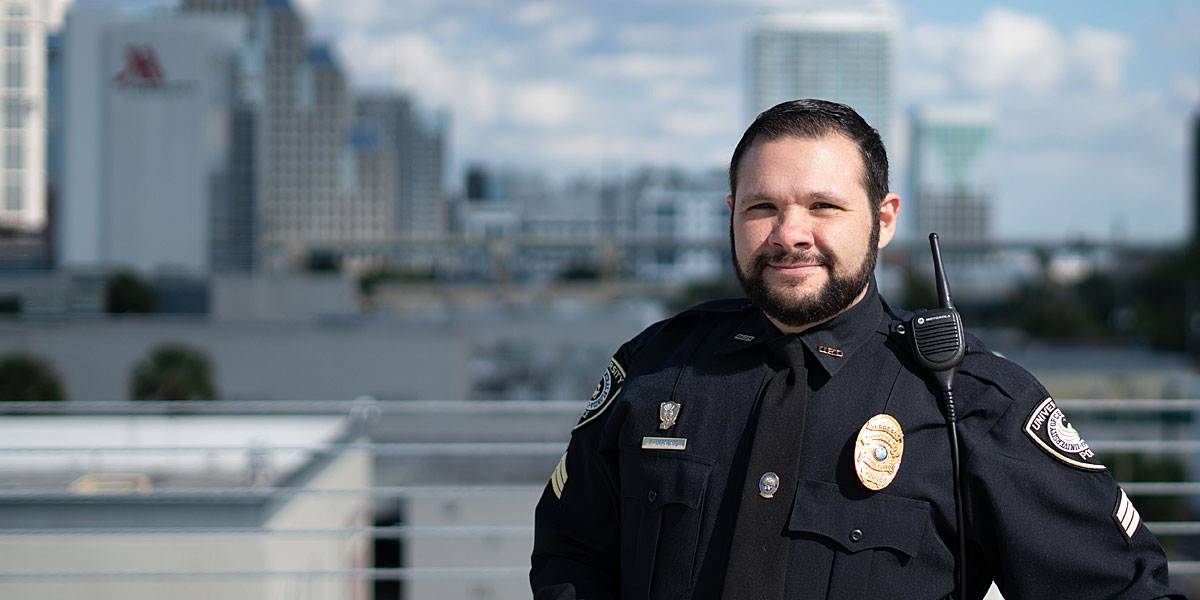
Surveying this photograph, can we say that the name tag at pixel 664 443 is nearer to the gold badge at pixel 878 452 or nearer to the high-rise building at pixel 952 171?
the gold badge at pixel 878 452

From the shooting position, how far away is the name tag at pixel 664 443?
1073mm

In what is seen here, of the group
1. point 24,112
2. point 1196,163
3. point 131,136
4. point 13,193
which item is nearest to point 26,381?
point 131,136

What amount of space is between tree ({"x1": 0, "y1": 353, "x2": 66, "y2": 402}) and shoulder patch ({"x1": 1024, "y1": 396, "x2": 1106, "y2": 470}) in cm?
2420

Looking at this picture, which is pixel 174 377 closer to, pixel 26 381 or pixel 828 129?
pixel 26 381

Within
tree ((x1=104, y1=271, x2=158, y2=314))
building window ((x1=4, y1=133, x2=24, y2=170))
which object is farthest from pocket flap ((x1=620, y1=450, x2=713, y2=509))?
building window ((x1=4, y1=133, x2=24, y2=170))

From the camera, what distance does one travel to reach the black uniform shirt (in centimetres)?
95

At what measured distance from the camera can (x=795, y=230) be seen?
3.28 ft

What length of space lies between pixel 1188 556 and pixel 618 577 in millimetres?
16796

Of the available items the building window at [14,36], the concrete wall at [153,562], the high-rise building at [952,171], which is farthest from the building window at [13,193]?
the high-rise building at [952,171]

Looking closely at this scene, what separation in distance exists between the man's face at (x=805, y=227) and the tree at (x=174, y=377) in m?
22.8

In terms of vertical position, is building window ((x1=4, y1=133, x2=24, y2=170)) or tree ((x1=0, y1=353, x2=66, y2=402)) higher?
building window ((x1=4, y1=133, x2=24, y2=170))

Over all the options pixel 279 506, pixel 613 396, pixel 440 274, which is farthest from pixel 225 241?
pixel 613 396

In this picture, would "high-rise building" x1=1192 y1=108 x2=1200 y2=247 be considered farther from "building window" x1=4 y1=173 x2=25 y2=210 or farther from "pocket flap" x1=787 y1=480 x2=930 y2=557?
"pocket flap" x1=787 y1=480 x2=930 y2=557

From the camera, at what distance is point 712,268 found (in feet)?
315
